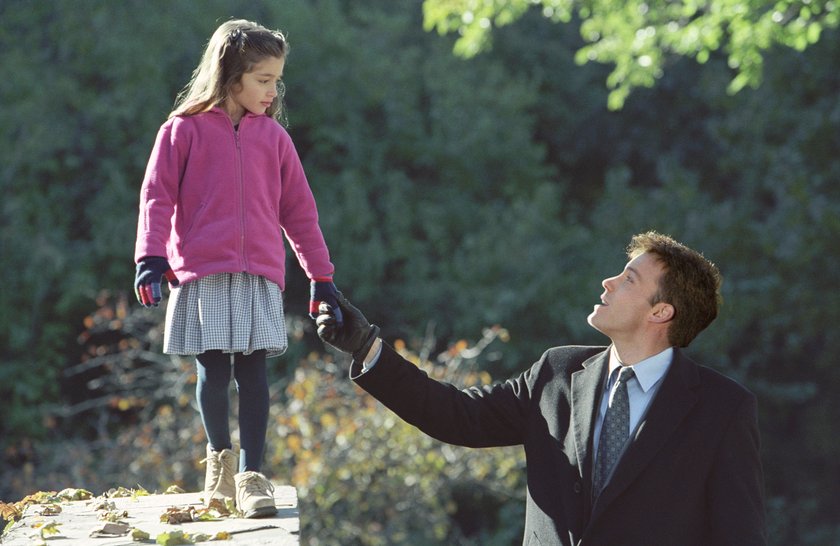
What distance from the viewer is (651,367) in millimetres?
3016

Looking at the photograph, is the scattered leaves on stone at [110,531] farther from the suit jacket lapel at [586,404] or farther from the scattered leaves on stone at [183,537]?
the suit jacket lapel at [586,404]

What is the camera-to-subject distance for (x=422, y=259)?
34.8 feet

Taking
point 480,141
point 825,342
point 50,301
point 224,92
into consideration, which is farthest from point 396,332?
point 224,92

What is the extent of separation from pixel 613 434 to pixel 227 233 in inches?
44.5

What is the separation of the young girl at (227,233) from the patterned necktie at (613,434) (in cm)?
76

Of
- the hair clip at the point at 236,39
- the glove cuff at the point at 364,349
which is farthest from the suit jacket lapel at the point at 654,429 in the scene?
the hair clip at the point at 236,39

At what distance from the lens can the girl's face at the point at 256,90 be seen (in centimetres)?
327

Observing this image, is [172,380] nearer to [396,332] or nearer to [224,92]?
[396,332]

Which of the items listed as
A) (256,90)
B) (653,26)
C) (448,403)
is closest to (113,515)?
(448,403)

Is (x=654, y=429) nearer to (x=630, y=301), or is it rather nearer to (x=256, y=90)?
(x=630, y=301)

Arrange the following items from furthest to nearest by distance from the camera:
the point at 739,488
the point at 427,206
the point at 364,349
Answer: the point at 427,206, the point at 364,349, the point at 739,488

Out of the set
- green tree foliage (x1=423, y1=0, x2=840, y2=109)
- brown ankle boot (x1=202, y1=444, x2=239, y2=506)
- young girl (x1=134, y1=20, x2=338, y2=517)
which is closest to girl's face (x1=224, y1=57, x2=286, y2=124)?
young girl (x1=134, y1=20, x2=338, y2=517)

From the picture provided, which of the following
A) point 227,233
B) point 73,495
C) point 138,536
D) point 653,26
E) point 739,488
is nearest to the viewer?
point 739,488

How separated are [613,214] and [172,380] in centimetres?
486
